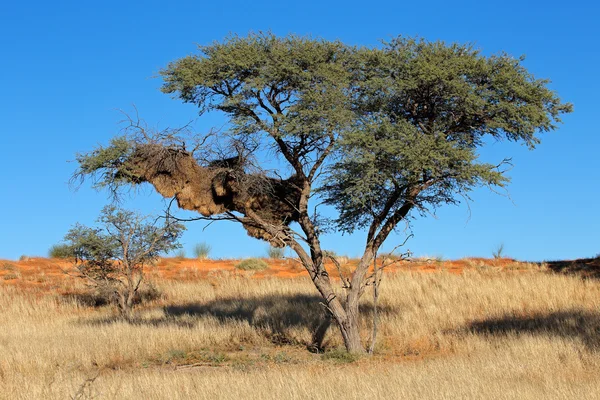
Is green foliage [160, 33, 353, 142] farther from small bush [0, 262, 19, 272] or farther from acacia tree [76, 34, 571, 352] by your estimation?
small bush [0, 262, 19, 272]

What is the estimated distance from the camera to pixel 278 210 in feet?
58.4

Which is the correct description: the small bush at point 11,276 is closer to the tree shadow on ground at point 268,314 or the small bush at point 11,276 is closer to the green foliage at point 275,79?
the tree shadow on ground at point 268,314

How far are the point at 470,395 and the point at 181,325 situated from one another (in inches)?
489

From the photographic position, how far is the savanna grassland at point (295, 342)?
11312mm

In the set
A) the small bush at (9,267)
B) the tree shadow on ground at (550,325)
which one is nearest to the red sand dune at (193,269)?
the small bush at (9,267)

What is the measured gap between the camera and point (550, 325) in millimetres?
19047

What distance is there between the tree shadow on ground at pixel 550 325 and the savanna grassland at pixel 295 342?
60mm

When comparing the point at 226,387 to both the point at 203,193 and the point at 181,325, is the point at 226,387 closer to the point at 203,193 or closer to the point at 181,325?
the point at 203,193

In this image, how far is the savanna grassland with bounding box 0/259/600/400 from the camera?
1131cm

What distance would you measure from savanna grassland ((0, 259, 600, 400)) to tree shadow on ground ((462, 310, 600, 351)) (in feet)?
0.20

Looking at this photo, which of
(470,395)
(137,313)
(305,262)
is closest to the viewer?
(470,395)

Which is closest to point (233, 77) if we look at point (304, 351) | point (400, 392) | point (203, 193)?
point (203, 193)

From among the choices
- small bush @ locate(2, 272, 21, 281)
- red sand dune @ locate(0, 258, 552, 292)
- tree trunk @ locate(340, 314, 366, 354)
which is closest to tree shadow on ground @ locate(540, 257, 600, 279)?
red sand dune @ locate(0, 258, 552, 292)

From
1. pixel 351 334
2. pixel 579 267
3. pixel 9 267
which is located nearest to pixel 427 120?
pixel 351 334
